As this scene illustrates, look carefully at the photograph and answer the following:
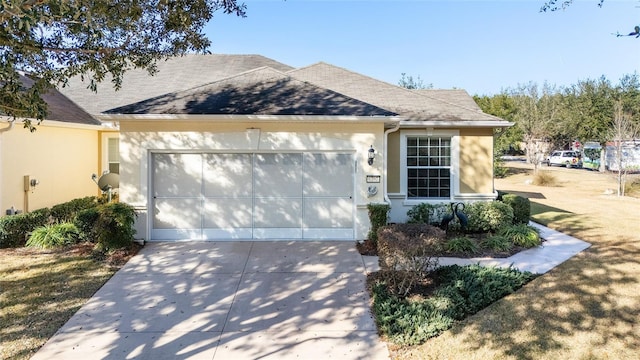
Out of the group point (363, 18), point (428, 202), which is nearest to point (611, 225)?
point (428, 202)

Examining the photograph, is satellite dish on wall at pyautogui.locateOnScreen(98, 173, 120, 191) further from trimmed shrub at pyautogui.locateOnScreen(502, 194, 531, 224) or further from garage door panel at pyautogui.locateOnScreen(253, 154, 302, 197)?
trimmed shrub at pyautogui.locateOnScreen(502, 194, 531, 224)

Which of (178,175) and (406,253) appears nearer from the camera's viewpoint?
(406,253)

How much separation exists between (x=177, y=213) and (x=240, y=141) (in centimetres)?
247

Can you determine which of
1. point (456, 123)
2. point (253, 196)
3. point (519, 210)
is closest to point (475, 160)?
point (456, 123)

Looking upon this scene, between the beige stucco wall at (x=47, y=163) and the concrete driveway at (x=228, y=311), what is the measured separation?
5.34 meters

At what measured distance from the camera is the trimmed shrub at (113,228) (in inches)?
350

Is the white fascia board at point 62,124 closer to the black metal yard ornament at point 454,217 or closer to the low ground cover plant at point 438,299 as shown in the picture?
the low ground cover plant at point 438,299

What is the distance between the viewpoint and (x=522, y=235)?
9875mm

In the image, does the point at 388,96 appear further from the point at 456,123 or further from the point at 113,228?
the point at 113,228

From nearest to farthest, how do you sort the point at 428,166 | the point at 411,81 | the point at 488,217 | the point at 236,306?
1. the point at 236,306
2. the point at 488,217
3. the point at 428,166
4. the point at 411,81

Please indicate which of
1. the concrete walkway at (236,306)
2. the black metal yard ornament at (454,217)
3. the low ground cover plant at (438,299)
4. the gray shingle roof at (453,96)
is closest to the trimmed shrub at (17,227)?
the concrete walkway at (236,306)

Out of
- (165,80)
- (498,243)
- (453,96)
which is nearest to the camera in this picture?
(498,243)

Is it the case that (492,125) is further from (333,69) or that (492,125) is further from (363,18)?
(363,18)

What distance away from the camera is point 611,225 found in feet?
41.4
